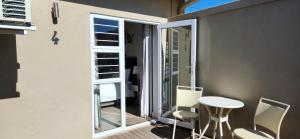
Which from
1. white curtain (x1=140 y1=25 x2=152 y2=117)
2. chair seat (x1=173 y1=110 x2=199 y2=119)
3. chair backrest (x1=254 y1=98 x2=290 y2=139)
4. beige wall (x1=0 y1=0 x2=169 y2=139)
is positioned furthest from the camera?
white curtain (x1=140 y1=25 x2=152 y2=117)

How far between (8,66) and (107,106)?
64.2 inches

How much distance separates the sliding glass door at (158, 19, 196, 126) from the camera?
3.72 meters

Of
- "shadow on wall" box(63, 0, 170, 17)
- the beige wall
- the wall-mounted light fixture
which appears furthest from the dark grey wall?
the wall-mounted light fixture

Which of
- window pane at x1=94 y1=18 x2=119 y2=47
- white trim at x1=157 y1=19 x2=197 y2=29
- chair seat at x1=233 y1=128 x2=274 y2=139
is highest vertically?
white trim at x1=157 y1=19 x2=197 y2=29

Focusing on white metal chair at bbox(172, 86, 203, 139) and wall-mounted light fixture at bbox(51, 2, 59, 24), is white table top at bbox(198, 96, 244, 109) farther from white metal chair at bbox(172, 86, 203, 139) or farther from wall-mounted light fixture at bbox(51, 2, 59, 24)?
wall-mounted light fixture at bbox(51, 2, 59, 24)

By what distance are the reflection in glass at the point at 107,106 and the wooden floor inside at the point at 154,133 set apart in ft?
Result: 0.82

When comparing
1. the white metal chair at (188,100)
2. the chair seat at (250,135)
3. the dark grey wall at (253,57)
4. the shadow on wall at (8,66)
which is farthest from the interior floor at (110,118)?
the chair seat at (250,135)

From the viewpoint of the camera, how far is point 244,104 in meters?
2.79

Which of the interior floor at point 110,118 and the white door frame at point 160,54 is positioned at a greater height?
the white door frame at point 160,54

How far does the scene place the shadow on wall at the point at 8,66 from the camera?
2.33m

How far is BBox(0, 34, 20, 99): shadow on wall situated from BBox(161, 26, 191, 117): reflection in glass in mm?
2510

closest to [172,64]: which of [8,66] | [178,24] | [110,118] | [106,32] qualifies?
[178,24]

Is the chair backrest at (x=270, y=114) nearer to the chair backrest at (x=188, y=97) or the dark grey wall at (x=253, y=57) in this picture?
the dark grey wall at (x=253, y=57)

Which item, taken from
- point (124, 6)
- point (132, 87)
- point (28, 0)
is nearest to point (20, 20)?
point (28, 0)
